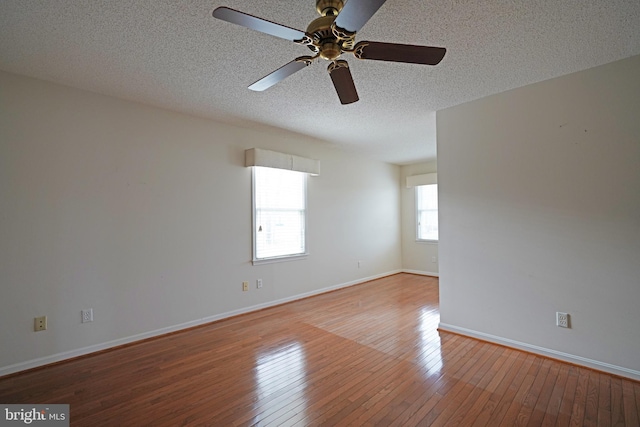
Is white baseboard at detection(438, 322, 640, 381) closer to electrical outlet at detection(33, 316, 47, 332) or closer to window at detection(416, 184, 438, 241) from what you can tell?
window at detection(416, 184, 438, 241)

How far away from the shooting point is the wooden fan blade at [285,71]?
1.72m

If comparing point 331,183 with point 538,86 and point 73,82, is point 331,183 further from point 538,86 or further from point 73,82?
point 73,82

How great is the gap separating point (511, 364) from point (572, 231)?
124cm

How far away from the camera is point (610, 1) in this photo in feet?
5.62

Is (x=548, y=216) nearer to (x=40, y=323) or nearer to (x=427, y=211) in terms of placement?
(x=427, y=211)

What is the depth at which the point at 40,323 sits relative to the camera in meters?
2.58

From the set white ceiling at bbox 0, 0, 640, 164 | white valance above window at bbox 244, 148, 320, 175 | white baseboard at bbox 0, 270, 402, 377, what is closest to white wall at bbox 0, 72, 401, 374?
white baseboard at bbox 0, 270, 402, 377

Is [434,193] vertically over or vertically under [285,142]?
under

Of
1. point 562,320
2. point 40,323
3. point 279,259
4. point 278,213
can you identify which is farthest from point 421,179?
point 40,323

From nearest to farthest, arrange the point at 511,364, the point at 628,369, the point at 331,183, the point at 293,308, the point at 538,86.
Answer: the point at 628,369 < the point at 511,364 < the point at 538,86 < the point at 293,308 < the point at 331,183

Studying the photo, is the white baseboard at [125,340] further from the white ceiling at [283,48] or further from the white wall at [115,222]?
the white ceiling at [283,48]

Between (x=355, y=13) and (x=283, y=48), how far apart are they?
99 cm

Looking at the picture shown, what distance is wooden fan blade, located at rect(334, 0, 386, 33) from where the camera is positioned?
1.26m

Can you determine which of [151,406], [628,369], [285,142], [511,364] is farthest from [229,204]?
[628,369]
